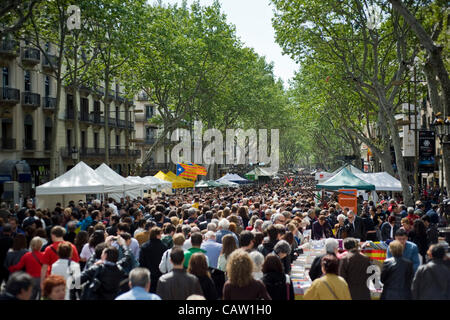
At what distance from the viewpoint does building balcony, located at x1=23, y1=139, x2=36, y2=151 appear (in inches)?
1258

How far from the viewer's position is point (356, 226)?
11.7m

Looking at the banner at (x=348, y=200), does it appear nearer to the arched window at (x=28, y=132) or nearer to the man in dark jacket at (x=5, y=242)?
the man in dark jacket at (x=5, y=242)

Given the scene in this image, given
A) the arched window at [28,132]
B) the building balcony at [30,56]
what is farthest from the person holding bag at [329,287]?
the arched window at [28,132]

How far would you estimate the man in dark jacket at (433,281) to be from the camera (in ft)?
19.1

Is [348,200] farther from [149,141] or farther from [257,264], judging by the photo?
[149,141]

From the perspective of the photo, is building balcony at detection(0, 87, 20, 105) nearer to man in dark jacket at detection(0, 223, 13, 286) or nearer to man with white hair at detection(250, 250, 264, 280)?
man in dark jacket at detection(0, 223, 13, 286)

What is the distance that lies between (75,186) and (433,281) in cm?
1234

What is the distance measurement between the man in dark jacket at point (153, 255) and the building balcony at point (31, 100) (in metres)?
26.8

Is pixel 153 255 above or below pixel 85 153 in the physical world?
below

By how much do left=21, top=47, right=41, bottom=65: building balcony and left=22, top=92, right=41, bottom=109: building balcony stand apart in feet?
6.77

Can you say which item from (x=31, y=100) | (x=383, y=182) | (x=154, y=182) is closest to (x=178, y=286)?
(x=383, y=182)

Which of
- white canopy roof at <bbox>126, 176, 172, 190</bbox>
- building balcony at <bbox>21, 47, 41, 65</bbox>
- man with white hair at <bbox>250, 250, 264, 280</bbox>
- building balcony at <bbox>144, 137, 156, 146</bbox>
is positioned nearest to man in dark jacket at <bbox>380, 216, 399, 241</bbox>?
man with white hair at <bbox>250, 250, 264, 280</bbox>

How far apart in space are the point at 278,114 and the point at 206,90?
920 inches

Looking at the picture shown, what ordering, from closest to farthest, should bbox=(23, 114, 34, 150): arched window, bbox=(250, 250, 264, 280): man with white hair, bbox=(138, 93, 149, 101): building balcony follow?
bbox=(250, 250, 264, 280): man with white hair, bbox=(23, 114, 34, 150): arched window, bbox=(138, 93, 149, 101): building balcony
